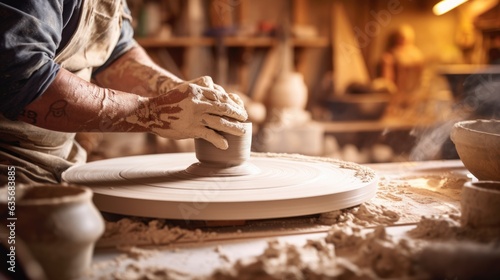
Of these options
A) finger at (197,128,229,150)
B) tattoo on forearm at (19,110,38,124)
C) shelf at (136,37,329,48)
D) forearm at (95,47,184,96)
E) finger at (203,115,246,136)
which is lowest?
finger at (197,128,229,150)

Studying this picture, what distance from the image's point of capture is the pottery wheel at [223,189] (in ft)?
5.76

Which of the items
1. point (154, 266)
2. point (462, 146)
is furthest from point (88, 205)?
point (462, 146)

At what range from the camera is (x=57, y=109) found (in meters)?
1.93

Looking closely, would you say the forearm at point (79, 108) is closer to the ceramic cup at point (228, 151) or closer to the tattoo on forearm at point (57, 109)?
the tattoo on forearm at point (57, 109)

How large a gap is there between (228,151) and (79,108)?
57cm

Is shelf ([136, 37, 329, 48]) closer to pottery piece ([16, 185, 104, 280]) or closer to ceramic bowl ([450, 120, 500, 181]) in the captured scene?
ceramic bowl ([450, 120, 500, 181])

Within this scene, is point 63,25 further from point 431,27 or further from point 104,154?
point 431,27

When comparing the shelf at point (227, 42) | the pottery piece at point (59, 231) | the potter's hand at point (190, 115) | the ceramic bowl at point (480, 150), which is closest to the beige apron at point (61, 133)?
the potter's hand at point (190, 115)

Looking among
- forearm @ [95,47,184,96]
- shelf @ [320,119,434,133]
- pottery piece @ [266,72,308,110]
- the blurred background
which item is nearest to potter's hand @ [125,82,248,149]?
forearm @ [95,47,184,96]

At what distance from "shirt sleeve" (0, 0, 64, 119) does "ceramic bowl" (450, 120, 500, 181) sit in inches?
62.4

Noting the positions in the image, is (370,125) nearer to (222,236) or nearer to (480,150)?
(480,150)

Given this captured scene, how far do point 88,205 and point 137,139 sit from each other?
14.8 ft

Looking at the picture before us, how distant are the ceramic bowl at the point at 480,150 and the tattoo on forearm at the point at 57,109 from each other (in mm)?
1544

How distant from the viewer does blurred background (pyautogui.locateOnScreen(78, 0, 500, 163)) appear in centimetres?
603
